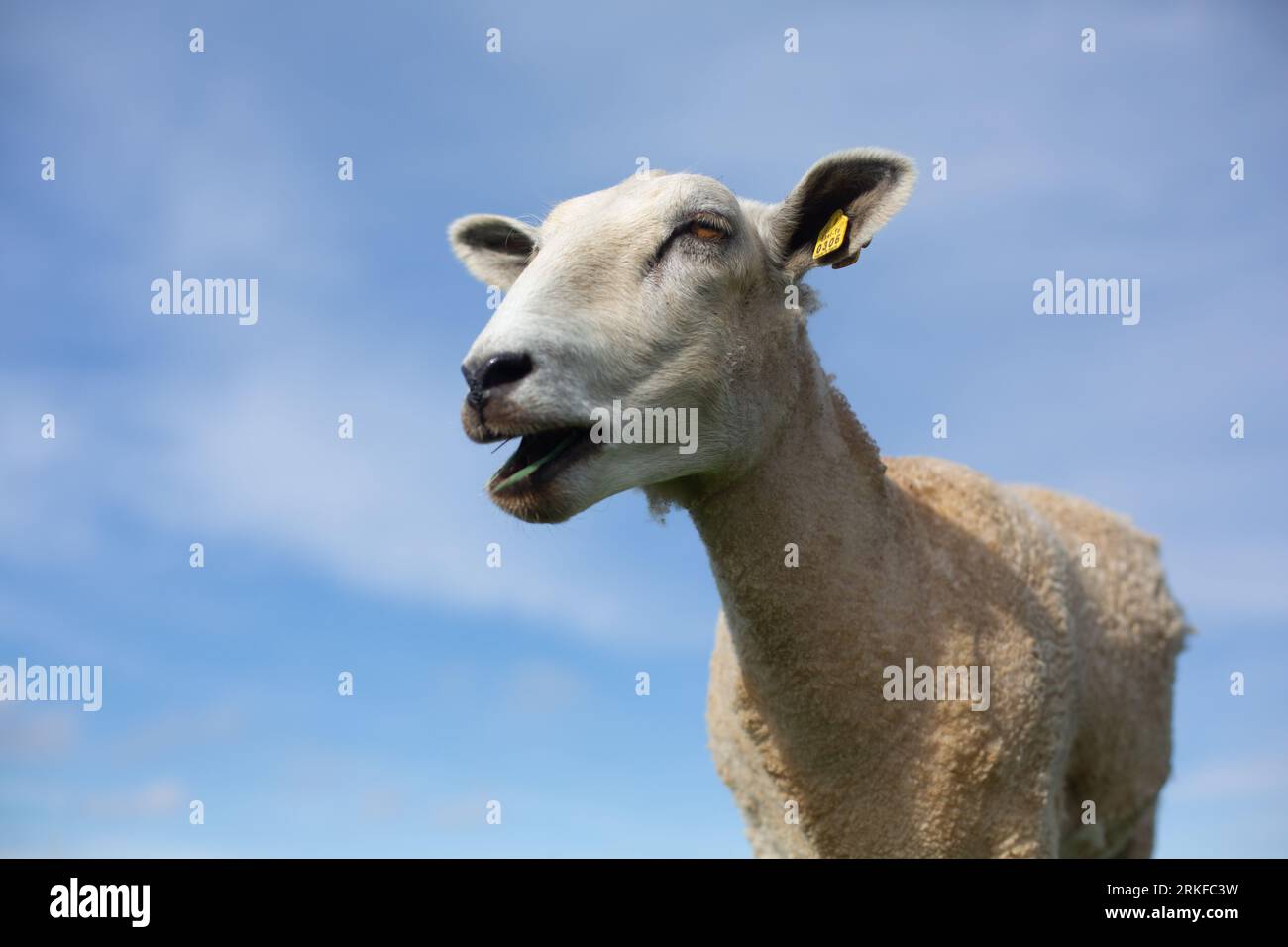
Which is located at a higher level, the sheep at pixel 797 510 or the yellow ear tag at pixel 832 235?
the yellow ear tag at pixel 832 235

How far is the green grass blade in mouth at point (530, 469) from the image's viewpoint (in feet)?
16.0

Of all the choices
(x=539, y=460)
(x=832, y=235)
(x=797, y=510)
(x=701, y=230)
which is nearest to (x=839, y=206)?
(x=832, y=235)

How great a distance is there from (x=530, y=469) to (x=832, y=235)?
7.17ft

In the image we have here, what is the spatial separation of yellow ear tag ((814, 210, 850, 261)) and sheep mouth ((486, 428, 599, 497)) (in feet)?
5.90

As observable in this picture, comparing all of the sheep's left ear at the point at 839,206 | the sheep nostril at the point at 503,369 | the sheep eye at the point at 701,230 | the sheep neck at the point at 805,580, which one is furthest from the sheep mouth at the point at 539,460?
the sheep's left ear at the point at 839,206

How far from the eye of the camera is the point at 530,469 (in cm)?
488

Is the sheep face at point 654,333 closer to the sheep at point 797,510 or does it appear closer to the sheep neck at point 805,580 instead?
the sheep at point 797,510

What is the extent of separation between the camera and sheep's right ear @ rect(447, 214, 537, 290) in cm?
727

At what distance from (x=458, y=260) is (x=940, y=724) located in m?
4.23

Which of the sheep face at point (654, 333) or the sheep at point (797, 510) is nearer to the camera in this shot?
the sheep face at point (654, 333)

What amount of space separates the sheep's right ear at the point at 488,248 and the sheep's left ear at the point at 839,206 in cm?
203

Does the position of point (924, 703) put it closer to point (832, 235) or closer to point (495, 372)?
point (832, 235)
